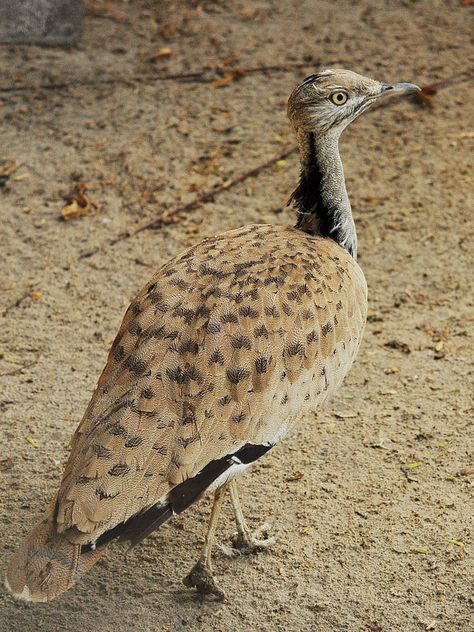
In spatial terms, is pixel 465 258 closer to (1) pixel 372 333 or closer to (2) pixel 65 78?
(1) pixel 372 333

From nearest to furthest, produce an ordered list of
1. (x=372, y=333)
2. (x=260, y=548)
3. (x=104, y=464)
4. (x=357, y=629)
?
1. (x=104, y=464)
2. (x=357, y=629)
3. (x=260, y=548)
4. (x=372, y=333)

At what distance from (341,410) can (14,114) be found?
3951 millimetres

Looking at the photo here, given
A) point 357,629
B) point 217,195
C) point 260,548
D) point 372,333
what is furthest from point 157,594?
point 217,195

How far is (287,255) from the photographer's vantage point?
153 inches

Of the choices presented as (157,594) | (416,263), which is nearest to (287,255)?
(157,594)

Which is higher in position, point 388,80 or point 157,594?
point 388,80

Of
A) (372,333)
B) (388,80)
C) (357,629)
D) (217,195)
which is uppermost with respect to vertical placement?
(388,80)

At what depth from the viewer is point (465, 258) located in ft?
19.6

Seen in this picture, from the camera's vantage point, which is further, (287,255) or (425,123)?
(425,123)

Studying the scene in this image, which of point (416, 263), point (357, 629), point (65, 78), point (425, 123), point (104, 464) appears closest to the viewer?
point (104, 464)

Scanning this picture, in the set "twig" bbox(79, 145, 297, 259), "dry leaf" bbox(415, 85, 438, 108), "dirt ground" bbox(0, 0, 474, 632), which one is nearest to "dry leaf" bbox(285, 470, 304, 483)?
"dirt ground" bbox(0, 0, 474, 632)

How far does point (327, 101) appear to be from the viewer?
4.28 m

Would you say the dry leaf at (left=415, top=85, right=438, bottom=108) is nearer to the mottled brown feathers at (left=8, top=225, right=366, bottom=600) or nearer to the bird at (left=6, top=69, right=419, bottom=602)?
the bird at (left=6, top=69, right=419, bottom=602)

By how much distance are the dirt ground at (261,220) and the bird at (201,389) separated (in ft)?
1.09
